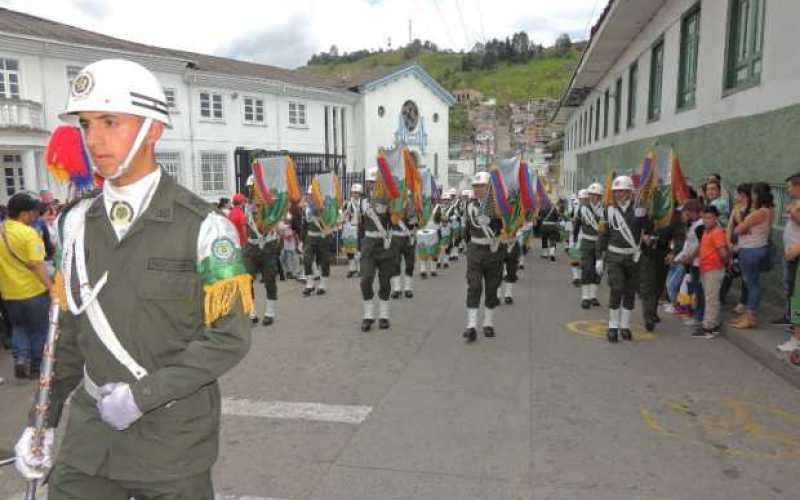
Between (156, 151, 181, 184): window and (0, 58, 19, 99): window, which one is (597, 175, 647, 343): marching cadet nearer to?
(0, 58, 19, 99): window

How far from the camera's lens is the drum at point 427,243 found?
13.1 metres

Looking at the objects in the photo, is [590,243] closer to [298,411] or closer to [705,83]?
[705,83]

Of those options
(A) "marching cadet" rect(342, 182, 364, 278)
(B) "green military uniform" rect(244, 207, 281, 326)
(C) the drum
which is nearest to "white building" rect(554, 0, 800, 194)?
(C) the drum

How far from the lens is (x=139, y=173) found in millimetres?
2186

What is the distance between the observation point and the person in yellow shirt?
5.91 metres

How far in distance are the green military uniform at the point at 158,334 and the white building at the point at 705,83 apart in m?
8.01

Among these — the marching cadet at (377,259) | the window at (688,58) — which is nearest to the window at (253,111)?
the window at (688,58)

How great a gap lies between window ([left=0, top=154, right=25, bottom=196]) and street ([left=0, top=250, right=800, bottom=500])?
19050 millimetres

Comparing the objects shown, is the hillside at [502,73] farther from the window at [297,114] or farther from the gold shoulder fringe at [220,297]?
the gold shoulder fringe at [220,297]

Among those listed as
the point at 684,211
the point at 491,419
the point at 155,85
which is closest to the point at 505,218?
the point at 684,211

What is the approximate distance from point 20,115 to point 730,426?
2399 centimetres

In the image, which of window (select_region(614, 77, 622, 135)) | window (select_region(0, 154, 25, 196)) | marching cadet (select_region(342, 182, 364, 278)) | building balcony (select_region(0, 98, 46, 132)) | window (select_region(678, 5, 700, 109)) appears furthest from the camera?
window (select_region(0, 154, 25, 196))

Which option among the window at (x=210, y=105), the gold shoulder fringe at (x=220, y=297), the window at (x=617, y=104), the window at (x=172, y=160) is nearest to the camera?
the gold shoulder fringe at (x=220, y=297)

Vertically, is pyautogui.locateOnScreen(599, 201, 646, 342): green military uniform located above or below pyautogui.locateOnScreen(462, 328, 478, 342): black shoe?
above
